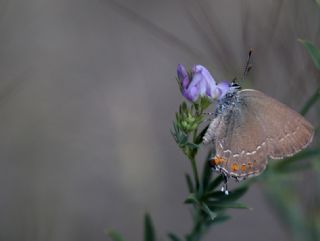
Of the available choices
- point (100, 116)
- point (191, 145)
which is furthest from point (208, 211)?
point (100, 116)

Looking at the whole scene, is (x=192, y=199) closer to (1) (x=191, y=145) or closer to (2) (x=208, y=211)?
(2) (x=208, y=211)

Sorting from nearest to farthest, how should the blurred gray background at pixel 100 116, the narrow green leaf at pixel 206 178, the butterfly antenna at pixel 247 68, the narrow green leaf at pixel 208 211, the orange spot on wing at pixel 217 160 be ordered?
the narrow green leaf at pixel 208 211 < the orange spot on wing at pixel 217 160 < the narrow green leaf at pixel 206 178 < the butterfly antenna at pixel 247 68 < the blurred gray background at pixel 100 116

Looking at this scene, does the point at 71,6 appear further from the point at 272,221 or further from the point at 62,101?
the point at 272,221

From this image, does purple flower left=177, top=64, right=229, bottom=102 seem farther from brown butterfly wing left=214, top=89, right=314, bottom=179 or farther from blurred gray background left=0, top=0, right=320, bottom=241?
blurred gray background left=0, top=0, right=320, bottom=241

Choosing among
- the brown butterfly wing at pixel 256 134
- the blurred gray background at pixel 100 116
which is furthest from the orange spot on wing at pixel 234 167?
the blurred gray background at pixel 100 116

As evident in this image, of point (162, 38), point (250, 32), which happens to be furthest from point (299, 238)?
point (162, 38)

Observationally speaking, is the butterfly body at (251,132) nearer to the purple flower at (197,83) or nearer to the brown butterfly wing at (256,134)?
the brown butterfly wing at (256,134)
